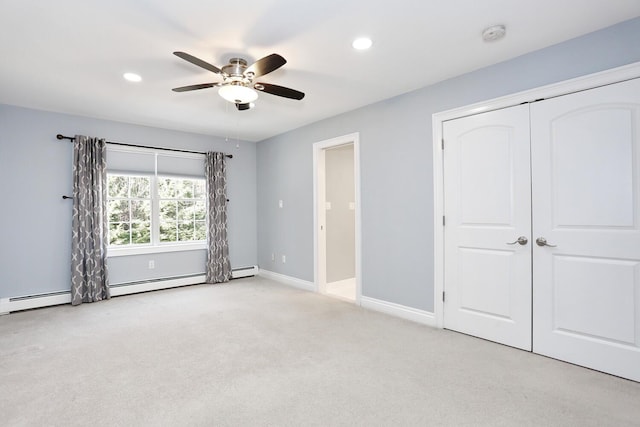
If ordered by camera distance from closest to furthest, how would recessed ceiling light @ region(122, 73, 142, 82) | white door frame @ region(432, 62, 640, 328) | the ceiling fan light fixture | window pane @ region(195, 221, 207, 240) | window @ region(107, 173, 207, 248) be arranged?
1. white door frame @ region(432, 62, 640, 328)
2. the ceiling fan light fixture
3. recessed ceiling light @ region(122, 73, 142, 82)
4. window @ region(107, 173, 207, 248)
5. window pane @ region(195, 221, 207, 240)

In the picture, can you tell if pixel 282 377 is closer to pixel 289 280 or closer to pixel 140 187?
pixel 289 280

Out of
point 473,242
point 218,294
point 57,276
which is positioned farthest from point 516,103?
point 57,276

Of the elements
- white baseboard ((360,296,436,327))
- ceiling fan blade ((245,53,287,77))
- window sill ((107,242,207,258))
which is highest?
ceiling fan blade ((245,53,287,77))

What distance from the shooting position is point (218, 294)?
4789mm

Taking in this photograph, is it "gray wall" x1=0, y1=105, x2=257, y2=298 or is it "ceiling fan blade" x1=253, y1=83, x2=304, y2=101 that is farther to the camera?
"gray wall" x1=0, y1=105, x2=257, y2=298

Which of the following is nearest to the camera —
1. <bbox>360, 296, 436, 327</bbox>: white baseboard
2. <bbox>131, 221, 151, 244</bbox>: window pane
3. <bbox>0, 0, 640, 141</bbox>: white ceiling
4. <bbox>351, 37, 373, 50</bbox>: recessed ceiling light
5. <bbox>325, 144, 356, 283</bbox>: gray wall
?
<bbox>0, 0, 640, 141</bbox>: white ceiling

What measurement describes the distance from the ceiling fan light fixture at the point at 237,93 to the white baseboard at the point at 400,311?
271cm

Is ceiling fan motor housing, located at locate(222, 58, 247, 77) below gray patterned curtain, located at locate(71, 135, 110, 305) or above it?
Answer: above

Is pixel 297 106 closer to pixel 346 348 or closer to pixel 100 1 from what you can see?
pixel 100 1

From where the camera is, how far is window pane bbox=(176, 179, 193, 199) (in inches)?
212

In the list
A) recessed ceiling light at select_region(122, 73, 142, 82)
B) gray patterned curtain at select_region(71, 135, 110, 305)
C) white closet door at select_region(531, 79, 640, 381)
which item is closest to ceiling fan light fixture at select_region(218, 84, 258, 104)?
recessed ceiling light at select_region(122, 73, 142, 82)

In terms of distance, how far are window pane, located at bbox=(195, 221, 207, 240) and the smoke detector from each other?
15.7 ft

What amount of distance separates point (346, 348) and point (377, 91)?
2699 mm

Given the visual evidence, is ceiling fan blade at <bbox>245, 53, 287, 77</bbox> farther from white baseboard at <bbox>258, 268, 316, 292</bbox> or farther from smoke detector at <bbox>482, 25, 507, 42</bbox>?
white baseboard at <bbox>258, 268, 316, 292</bbox>
